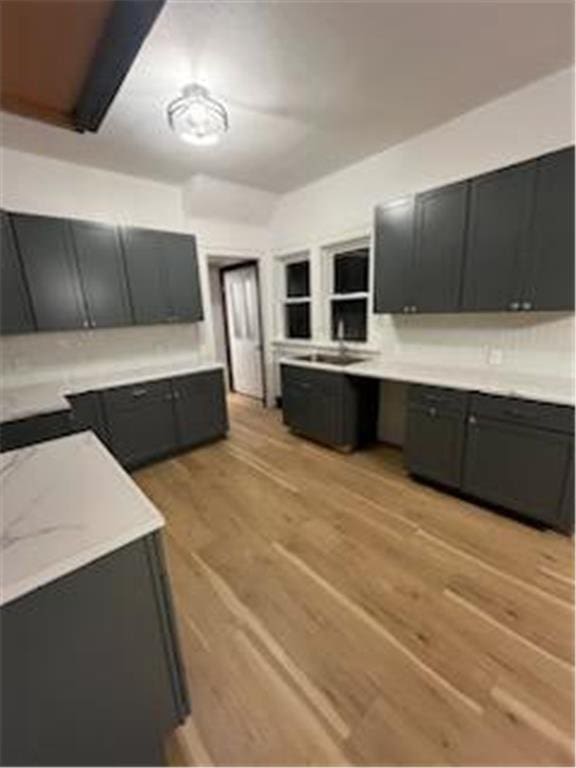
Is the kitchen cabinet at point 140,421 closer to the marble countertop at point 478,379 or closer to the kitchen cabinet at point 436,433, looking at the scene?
the marble countertop at point 478,379

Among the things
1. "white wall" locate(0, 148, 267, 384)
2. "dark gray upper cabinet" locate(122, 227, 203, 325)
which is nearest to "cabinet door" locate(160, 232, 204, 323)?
"dark gray upper cabinet" locate(122, 227, 203, 325)

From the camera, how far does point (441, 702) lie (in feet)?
4.67

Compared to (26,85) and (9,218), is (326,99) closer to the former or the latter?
(26,85)

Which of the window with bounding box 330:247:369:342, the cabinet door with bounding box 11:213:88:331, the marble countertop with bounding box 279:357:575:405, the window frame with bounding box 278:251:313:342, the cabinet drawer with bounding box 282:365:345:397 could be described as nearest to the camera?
the marble countertop with bounding box 279:357:575:405

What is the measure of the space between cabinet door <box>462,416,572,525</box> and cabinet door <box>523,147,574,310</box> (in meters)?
0.81

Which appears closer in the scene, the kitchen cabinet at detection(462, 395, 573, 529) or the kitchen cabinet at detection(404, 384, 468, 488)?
the kitchen cabinet at detection(462, 395, 573, 529)

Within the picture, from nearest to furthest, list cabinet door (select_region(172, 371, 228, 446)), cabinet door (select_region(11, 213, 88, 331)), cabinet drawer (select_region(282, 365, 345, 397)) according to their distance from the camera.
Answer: cabinet door (select_region(11, 213, 88, 331)) → cabinet drawer (select_region(282, 365, 345, 397)) → cabinet door (select_region(172, 371, 228, 446))

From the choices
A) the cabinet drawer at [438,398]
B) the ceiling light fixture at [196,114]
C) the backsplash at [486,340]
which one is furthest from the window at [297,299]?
the ceiling light fixture at [196,114]

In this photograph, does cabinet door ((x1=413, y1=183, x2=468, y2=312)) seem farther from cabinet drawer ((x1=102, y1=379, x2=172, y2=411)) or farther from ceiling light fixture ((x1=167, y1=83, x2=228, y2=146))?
cabinet drawer ((x1=102, y1=379, x2=172, y2=411))

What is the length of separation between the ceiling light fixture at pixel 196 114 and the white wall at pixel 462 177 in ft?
5.73

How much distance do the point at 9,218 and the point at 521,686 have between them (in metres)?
4.18

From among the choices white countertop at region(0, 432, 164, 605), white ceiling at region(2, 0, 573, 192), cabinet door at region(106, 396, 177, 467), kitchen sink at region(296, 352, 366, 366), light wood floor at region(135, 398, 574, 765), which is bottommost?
light wood floor at region(135, 398, 574, 765)

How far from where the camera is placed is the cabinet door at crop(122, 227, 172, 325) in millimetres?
3539

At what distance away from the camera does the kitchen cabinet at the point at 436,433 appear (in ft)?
8.74
